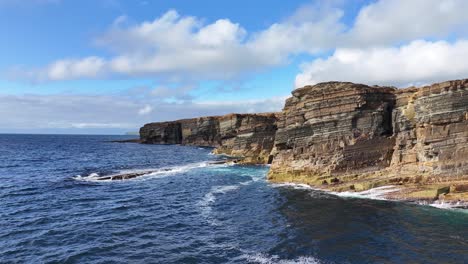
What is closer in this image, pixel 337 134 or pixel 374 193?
pixel 374 193

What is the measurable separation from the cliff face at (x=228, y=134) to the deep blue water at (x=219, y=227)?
38806 mm

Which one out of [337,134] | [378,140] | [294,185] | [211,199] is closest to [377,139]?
[378,140]

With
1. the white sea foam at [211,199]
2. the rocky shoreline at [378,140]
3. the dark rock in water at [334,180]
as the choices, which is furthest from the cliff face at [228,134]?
the dark rock in water at [334,180]

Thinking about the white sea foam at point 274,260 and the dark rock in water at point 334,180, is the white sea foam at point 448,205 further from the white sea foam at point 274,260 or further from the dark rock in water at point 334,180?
the white sea foam at point 274,260

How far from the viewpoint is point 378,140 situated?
44875 mm

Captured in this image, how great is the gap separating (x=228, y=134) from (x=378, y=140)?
75599 millimetres

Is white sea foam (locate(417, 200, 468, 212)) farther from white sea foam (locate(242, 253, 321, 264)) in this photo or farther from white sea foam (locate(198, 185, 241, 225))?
white sea foam (locate(198, 185, 241, 225))

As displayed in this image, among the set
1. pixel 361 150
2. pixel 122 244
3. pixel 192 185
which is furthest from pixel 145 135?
pixel 122 244

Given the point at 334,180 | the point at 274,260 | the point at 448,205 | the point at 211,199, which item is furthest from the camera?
the point at 334,180

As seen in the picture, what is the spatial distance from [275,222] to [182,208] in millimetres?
10315

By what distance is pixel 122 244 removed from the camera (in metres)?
25.1

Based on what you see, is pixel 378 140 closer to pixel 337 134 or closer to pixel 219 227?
pixel 337 134

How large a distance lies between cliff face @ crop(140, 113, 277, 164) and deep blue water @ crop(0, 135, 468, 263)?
1528 inches

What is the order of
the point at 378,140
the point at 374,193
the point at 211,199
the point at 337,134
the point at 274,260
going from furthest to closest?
the point at 337,134 → the point at 378,140 → the point at 211,199 → the point at 374,193 → the point at 274,260
